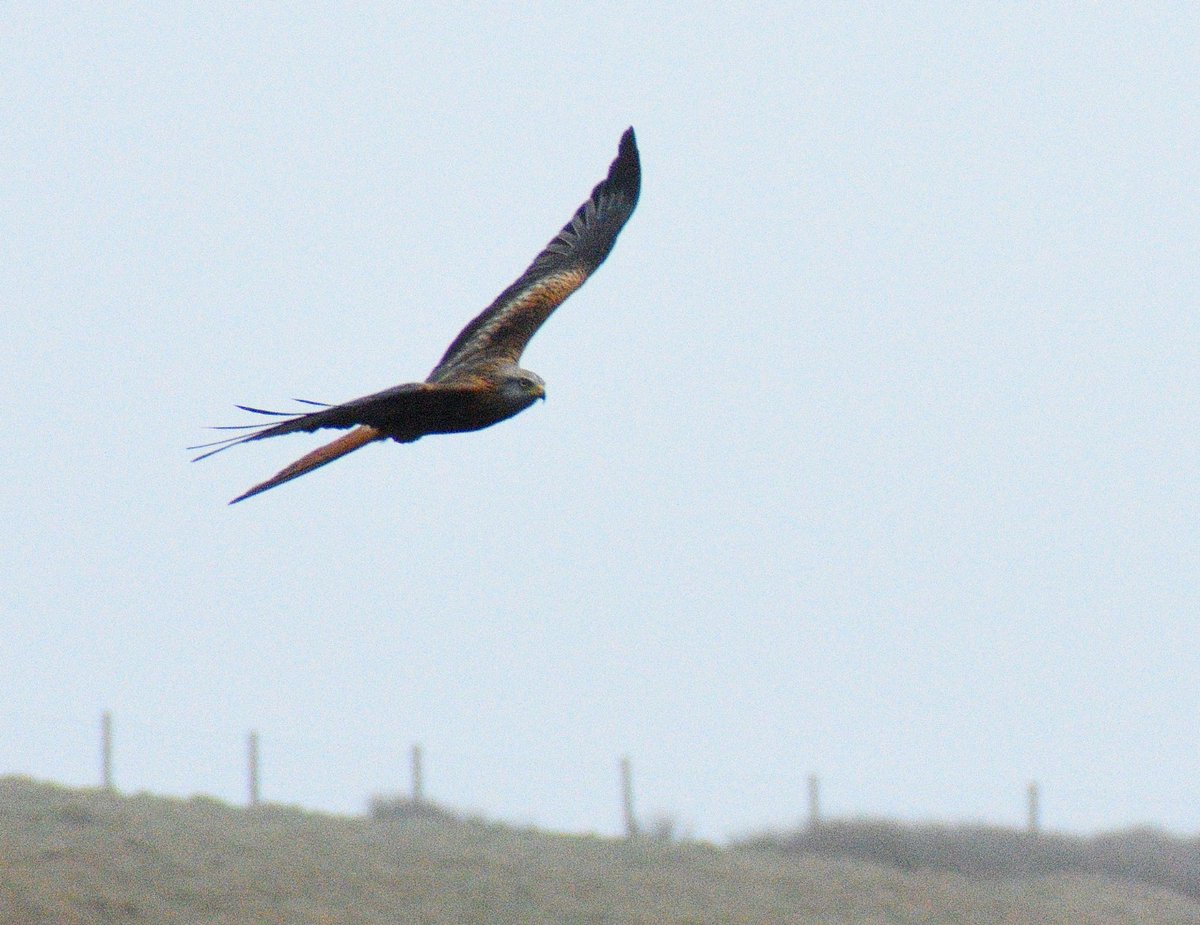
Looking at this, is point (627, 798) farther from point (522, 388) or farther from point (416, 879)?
point (522, 388)

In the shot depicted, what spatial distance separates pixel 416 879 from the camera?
19.9m

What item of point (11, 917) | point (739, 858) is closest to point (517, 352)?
point (11, 917)

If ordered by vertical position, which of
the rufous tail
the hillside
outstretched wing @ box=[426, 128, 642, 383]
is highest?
outstretched wing @ box=[426, 128, 642, 383]

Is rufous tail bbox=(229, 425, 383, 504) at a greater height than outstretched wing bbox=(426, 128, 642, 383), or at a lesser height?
lesser

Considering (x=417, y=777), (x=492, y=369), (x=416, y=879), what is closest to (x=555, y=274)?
(x=492, y=369)

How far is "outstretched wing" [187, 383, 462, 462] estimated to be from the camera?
666 centimetres

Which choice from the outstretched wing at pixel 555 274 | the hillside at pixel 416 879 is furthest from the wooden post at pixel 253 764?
the outstretched wing at pixel 555 274

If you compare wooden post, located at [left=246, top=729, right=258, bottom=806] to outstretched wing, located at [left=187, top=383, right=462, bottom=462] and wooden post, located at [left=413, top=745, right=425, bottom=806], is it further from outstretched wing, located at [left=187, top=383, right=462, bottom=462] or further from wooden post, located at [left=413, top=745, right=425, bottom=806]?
outstretched wing, located at [left=187, top=383, right=462, bottom=462]

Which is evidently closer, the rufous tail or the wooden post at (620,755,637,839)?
the rufous tail

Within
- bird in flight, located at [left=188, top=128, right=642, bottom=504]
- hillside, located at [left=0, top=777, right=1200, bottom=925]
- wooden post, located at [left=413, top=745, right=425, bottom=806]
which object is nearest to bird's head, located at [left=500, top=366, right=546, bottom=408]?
bird in flight, located at [left=188, top=128, right=642, bottom=504]

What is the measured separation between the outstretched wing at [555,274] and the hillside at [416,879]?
847 centimetres

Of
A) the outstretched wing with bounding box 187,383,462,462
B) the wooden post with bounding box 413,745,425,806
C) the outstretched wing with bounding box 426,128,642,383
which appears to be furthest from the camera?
the wooden post with bounding box 413,745,425,806

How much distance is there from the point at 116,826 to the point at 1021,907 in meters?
10.3

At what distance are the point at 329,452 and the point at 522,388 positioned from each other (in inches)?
29.4
